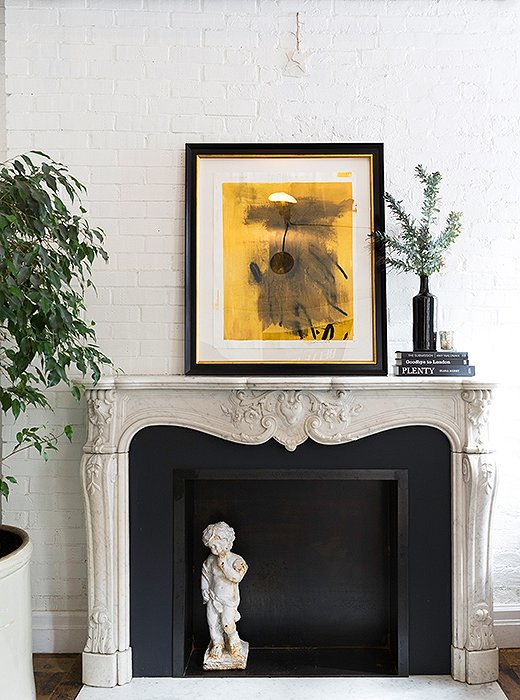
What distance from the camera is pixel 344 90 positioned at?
2885 mm

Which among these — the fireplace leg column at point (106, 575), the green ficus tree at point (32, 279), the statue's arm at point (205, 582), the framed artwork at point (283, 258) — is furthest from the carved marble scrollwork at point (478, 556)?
the green ficus tree at point (32, 279)

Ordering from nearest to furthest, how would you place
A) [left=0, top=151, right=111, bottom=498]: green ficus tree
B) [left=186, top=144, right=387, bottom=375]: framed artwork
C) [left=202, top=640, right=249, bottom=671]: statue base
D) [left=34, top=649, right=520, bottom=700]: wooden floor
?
[left=0, top=151, right=111, bottom=498]: green ficus tree
[left=34, top=649, right=520, bottom=700]: wooden floor
[left=202, top=640, right=249, bottom=671]: statue base
[left=186, top=144, right=387, bottom=375]: framed artwork

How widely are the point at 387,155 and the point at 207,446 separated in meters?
1.33

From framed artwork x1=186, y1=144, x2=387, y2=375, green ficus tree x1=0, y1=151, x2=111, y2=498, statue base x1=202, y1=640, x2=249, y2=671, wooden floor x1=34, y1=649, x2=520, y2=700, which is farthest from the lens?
framed artwork x1=186, y1=144, x2=387, y2=375

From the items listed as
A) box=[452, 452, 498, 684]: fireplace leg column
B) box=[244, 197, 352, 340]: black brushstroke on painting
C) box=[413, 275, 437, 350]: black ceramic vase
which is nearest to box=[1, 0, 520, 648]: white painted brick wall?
box=[413, 275, 437, 350]: black ceramic vase

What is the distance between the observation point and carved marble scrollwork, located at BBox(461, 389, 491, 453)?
257 cm

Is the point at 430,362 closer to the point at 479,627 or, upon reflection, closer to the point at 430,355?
the point at 430,355

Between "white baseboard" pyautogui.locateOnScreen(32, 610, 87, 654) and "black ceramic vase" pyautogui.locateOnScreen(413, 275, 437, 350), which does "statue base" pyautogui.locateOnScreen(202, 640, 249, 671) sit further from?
"black ceramic vase" pyautogui.locateOnScreen(413, 275, 437, 350)

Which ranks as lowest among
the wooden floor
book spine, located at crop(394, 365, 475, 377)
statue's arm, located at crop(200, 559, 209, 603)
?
the wooden floor

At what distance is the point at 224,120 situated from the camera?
2881mm

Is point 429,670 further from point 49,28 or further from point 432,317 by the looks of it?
point 49,28


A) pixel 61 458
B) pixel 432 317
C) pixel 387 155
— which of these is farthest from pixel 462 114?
pixel 61 458

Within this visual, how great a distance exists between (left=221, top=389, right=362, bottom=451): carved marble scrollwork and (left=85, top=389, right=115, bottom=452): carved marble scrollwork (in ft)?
1.42

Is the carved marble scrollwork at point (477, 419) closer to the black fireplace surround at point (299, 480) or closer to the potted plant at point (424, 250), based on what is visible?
the black fireplace surround at point (299, 480)
